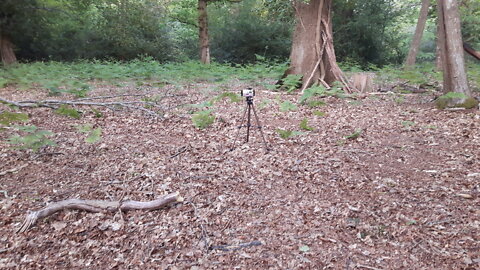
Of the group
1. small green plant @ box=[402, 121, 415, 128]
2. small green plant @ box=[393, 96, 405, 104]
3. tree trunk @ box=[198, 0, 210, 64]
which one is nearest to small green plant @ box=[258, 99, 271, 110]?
small green plant @ box=[402, 121, 415, 128]

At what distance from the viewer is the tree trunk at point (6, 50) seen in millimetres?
12672

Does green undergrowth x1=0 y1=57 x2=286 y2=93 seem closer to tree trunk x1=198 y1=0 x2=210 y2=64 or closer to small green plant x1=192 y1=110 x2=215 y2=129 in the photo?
tree trunk x1=198 y1=0 x2=210 y2=64

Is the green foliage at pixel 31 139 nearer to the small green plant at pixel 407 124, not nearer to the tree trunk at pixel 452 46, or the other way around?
the small green plant at pixel 407 124

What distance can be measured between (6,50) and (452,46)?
47.4 feet

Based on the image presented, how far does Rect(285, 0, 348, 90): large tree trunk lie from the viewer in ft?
23.2

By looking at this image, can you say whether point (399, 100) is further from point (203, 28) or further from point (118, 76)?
point (203, 28)

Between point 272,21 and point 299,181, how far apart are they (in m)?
12.7

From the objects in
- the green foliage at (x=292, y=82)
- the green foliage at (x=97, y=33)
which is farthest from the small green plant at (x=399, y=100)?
the green foliage at (x=97, y=33)

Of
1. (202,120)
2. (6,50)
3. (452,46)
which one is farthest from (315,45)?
(6,50)

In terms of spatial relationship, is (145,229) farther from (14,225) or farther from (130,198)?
(14,225)

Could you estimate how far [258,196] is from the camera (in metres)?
2.86

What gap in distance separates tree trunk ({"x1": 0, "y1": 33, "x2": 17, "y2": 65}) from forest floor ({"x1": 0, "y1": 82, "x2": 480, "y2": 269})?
10.5 m

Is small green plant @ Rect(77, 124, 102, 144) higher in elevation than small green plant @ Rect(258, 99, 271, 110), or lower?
lower

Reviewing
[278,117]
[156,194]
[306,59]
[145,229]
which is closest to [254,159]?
[156,194]
